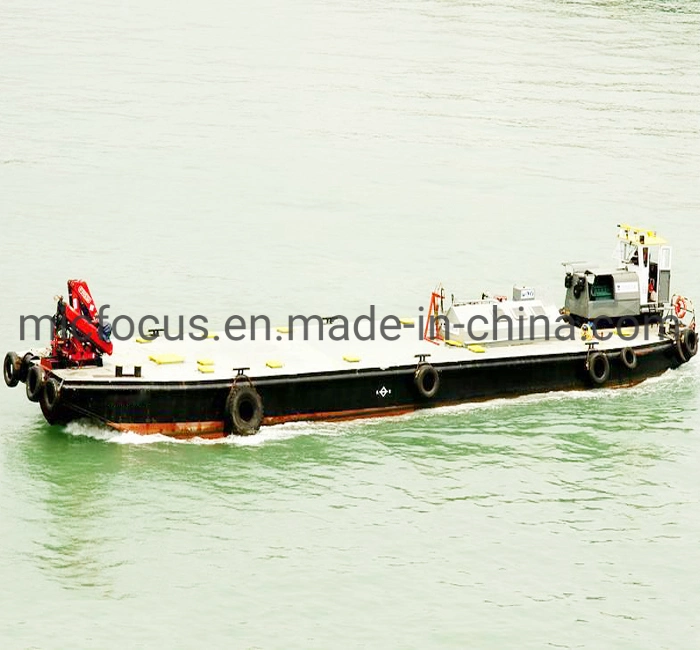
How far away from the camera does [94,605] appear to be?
23.5 metres

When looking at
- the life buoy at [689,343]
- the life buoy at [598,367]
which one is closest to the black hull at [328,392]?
the life buoy at [598,367]

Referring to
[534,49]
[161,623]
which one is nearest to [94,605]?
[161,623]

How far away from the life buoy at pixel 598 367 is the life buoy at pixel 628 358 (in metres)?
0.48

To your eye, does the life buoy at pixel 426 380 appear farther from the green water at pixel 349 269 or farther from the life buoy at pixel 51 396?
the life buoy at pixel 51 396

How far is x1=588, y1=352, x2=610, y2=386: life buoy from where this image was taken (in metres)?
33.7

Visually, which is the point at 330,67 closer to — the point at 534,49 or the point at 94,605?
the point at 534,49

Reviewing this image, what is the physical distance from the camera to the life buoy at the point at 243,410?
29781 millimetres

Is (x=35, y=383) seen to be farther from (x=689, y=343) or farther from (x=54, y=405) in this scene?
(x=689, y=343)

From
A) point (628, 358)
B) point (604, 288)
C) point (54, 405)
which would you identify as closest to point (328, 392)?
point (54, 405)

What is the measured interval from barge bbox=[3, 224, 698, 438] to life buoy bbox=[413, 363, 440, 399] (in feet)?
0.08

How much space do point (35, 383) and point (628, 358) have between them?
1273 cm

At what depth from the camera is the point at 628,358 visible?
34.3m

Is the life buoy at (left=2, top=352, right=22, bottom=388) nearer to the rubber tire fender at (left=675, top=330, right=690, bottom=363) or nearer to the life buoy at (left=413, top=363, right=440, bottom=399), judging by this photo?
the life buoy at (left=413, top=363, right=440, bottom=399)

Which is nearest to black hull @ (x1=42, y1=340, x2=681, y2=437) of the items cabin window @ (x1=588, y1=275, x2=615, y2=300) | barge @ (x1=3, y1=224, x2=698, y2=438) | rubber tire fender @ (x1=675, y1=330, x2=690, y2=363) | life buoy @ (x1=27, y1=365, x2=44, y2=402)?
barge @ (x1=3, y1=224, x2=698, y2=438)
